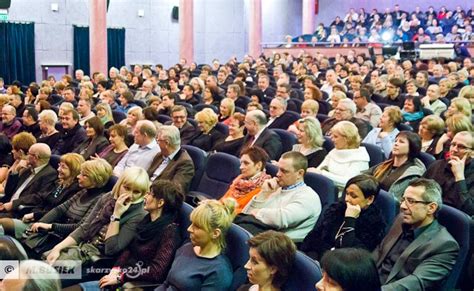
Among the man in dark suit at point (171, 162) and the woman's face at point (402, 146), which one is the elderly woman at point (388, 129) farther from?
the man in dark suit at point (171, 162)

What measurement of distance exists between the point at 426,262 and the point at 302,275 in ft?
2.23

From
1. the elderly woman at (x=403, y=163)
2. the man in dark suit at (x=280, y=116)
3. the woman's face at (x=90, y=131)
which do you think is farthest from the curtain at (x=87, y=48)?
the elderly woman at (x=403, y=163)

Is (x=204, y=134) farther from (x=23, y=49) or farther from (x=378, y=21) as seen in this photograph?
(x=378, y=21)

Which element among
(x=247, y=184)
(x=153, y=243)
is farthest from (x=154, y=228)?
(x=247, y=184)

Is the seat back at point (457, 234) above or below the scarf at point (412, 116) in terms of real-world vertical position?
below

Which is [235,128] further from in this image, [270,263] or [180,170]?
[270,263]

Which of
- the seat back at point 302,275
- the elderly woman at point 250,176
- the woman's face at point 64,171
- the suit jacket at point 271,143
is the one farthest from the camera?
the suit jacket at point 271,143

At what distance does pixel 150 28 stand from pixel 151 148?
49.1 ft

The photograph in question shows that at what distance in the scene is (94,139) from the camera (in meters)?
6.36

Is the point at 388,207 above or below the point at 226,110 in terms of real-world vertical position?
below

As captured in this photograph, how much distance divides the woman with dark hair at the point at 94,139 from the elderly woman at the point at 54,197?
120 centimetres

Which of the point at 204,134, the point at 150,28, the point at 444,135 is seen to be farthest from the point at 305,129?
the point at 150,28

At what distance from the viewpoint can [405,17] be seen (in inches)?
846

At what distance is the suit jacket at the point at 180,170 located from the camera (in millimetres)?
5051
